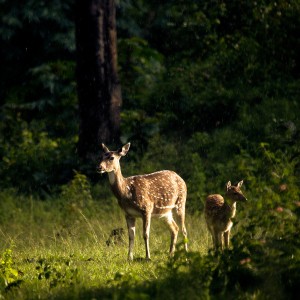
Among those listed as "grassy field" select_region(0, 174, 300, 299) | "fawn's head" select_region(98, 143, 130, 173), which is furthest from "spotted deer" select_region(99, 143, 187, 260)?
"grassy field" select_region(0, 174, 300, 299)

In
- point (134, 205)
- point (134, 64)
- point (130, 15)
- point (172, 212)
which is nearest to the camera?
point (134, 205)

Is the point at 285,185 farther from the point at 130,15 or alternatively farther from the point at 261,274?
the point at 130,15

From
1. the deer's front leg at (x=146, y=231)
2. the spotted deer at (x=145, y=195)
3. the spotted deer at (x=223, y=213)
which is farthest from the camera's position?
the spotted deer at (x=145, y=195)

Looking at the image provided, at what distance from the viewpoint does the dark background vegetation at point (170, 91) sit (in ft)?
58.8

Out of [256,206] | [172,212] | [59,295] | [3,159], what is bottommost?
[3,159]

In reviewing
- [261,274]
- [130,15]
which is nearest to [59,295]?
[261,274]

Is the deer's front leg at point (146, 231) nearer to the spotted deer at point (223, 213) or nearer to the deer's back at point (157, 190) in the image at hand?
the deer's back at point (157, 190)

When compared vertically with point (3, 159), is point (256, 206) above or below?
above

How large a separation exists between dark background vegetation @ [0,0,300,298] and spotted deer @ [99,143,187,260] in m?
2.03

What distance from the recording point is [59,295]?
29.3 ft

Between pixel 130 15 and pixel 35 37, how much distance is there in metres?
2.95

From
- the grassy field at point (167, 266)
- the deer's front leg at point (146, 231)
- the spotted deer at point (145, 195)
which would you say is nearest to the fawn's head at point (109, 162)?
the spotted deer at point (145, 195)

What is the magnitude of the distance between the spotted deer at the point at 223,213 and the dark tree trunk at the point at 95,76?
6895mm

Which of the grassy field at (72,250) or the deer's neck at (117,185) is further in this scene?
the deer's neck at (117,185)
